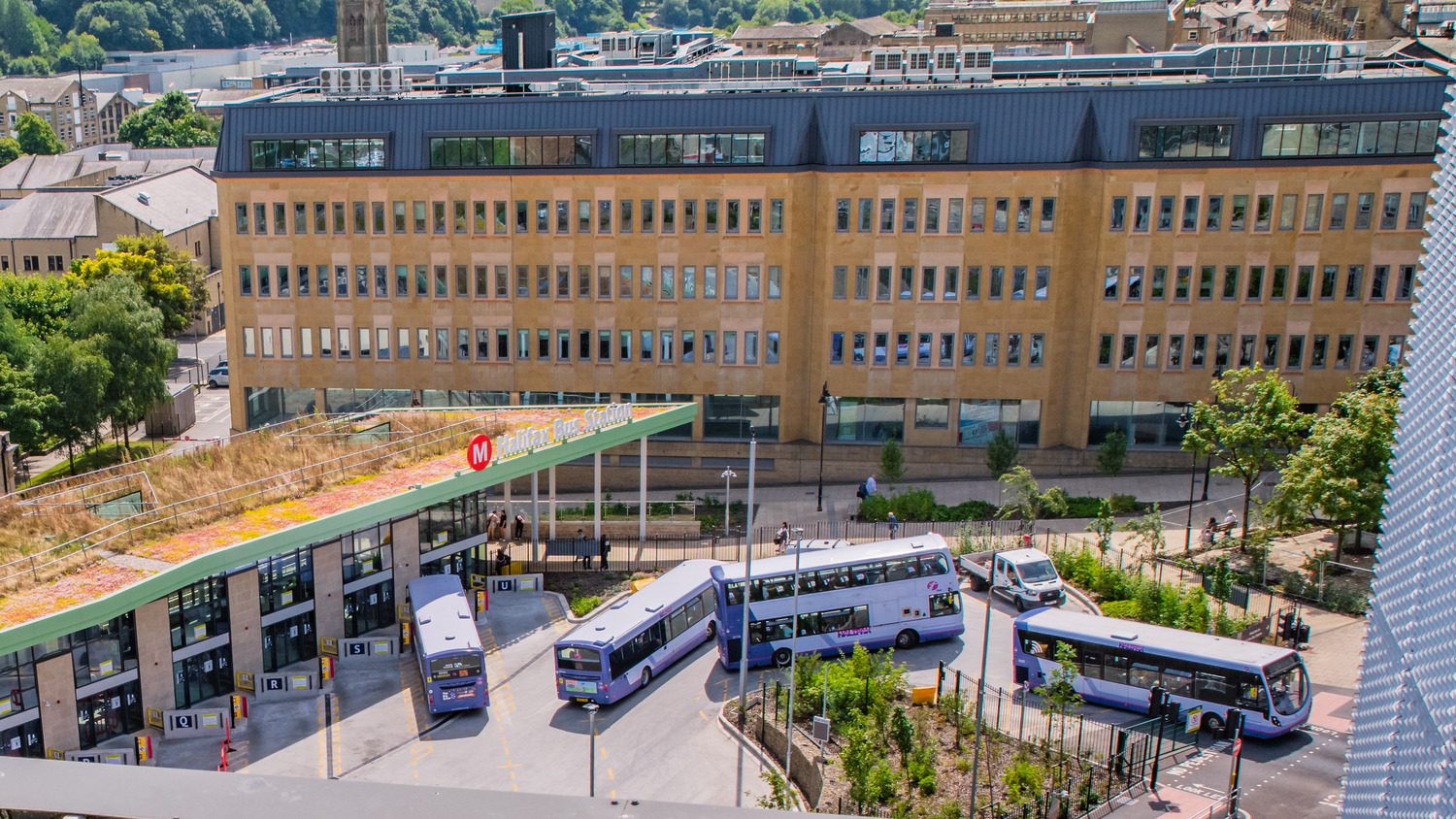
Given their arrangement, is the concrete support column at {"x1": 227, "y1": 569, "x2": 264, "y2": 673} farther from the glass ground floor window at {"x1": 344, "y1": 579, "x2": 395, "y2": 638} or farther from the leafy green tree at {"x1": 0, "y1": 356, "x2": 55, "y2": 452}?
the leafy green tree at {"x1": 0, "y1": 356, "x2": 55, "y2": 452}

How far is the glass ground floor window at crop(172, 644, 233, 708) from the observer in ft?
144

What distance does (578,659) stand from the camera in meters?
44.2

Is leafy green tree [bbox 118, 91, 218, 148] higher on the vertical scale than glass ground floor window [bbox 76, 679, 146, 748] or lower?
higher

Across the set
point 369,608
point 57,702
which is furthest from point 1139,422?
point 57,702

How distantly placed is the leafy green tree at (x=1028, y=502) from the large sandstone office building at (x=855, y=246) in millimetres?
10132

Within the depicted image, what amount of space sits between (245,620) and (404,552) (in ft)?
22.6

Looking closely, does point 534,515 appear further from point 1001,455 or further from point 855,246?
point 1001,455

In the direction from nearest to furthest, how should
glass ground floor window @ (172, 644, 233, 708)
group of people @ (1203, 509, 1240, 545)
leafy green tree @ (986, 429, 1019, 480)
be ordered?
glass ground floor window @ (172, 644, 233, 708), group of people @ (1203, 509, 1240, 545), leafy green tree @ (986, 429, 1019, 480)

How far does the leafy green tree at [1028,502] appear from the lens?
2301 inches

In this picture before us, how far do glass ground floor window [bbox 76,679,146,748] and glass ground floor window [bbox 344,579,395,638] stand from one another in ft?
27.5

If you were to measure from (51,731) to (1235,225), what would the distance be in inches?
2155

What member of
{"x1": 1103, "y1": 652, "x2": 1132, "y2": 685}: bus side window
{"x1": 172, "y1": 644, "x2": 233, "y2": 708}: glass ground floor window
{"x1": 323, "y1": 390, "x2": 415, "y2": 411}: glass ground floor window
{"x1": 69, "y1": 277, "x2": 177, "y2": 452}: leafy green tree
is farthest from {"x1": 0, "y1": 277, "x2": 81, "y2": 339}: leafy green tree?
{"x1": 1103, "y1": 652, "x2": 1132, "y2": 685}: bus side window

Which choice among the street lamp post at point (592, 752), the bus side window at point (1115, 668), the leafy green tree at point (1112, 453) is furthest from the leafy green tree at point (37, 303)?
the bus side window at point (1115, 668)

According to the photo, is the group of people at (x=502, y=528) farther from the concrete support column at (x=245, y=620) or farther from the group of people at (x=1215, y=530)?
the group of people at (x=1215, y=530)
